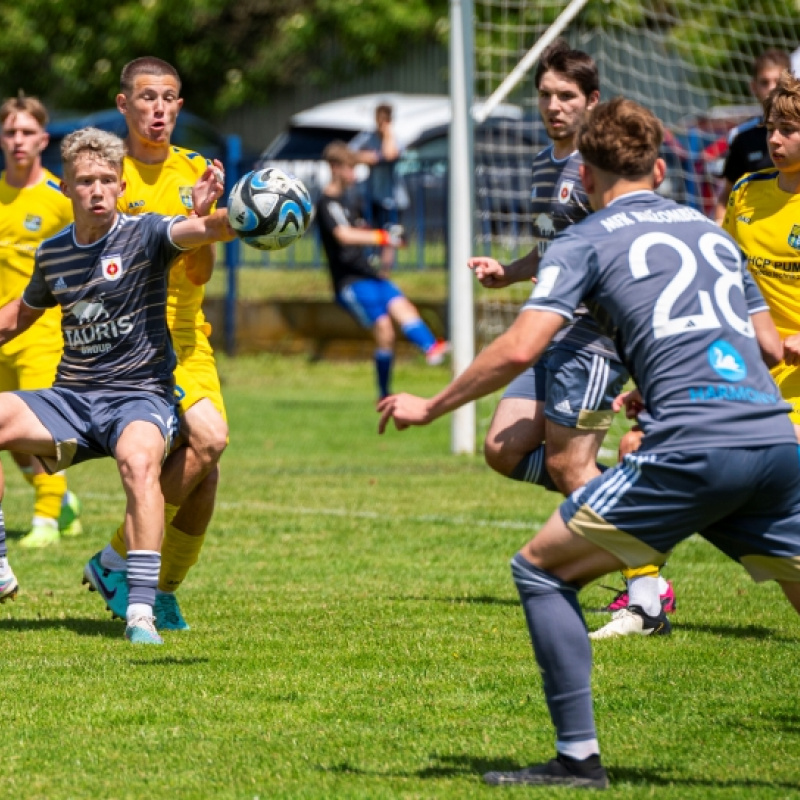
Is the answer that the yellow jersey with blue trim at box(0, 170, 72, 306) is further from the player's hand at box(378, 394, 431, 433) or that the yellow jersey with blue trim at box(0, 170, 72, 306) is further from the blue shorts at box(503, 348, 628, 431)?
the player's hand at box(378, 394, 431, 433)

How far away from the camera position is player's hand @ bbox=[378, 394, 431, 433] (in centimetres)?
466

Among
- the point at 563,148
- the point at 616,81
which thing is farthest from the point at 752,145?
the point at 616,81

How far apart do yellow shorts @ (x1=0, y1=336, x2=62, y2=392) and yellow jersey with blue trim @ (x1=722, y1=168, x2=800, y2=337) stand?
167 inches

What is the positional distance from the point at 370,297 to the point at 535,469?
10.0 m

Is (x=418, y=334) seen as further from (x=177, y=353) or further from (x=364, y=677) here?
(x=364, y=677)

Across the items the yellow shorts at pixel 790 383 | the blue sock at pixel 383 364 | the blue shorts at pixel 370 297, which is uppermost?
the yellow shorts at pixel 790 383

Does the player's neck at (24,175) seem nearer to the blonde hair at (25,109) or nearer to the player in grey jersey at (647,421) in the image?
the blonde hair at (25,109)

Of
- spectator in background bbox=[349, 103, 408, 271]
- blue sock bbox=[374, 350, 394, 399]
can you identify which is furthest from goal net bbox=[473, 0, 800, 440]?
spectator in background bbox=[349, 103, 408, 271]

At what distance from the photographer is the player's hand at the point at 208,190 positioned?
6156mm

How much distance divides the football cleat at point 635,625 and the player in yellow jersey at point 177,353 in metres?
1.76

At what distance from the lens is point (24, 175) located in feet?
31.2

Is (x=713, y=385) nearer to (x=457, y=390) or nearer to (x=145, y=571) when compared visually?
(x=457, y=390)

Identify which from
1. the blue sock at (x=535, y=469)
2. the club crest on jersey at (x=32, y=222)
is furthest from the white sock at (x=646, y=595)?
the club crest on jersey at (x=32, y=222)

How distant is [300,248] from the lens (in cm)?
2178
